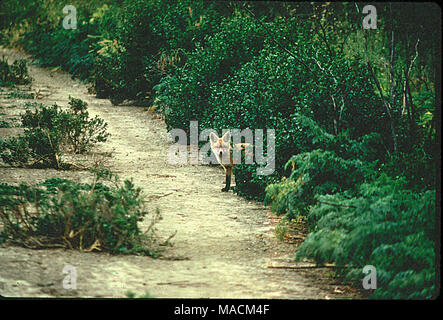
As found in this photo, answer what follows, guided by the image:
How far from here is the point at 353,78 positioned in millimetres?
7820

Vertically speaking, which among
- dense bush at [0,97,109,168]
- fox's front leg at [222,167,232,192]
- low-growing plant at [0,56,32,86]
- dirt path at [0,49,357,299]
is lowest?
dirt path at [0,49,357,299]

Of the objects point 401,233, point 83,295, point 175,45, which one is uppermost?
point 175,45

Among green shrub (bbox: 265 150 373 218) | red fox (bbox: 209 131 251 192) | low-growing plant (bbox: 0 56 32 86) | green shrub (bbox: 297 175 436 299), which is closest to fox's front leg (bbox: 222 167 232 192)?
red fox (bbox: 209 131 251 192)

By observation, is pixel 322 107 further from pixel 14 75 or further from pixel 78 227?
pixel 14 75

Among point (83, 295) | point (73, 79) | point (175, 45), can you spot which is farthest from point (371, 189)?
point (73, 79)

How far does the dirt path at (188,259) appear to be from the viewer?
181 inches

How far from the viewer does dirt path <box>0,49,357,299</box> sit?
4586 mm

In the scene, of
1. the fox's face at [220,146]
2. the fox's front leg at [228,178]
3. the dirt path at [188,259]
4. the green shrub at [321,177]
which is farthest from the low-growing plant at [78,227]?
the fox's front leg at [228,178]

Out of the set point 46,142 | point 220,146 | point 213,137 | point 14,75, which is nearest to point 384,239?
point 220,146

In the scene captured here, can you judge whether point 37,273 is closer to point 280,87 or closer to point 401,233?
point 401,233

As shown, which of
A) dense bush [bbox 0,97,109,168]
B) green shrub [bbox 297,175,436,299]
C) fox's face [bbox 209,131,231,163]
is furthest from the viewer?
dense bush [bbox 0,97,109,168]

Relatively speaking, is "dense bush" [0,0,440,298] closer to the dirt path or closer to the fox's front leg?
the fox's front leg

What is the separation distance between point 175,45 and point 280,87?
218 inches

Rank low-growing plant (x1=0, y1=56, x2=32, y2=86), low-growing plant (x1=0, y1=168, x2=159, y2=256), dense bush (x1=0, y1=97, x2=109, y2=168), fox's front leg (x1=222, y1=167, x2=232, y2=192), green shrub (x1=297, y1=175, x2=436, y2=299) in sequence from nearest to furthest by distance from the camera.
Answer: green shrub (x1=297, y1=175, x2=436, y2=299), low-growing plant (x1=0, y1=168, x2=159, y2=256), fox's front leg (x1=222, y1=167, x2=232, y2=192), dense bush (x1=0, y1=97, x2=109, y2=168), low-growing plant (x1=0, y1=56, x2=32, y2=86)
